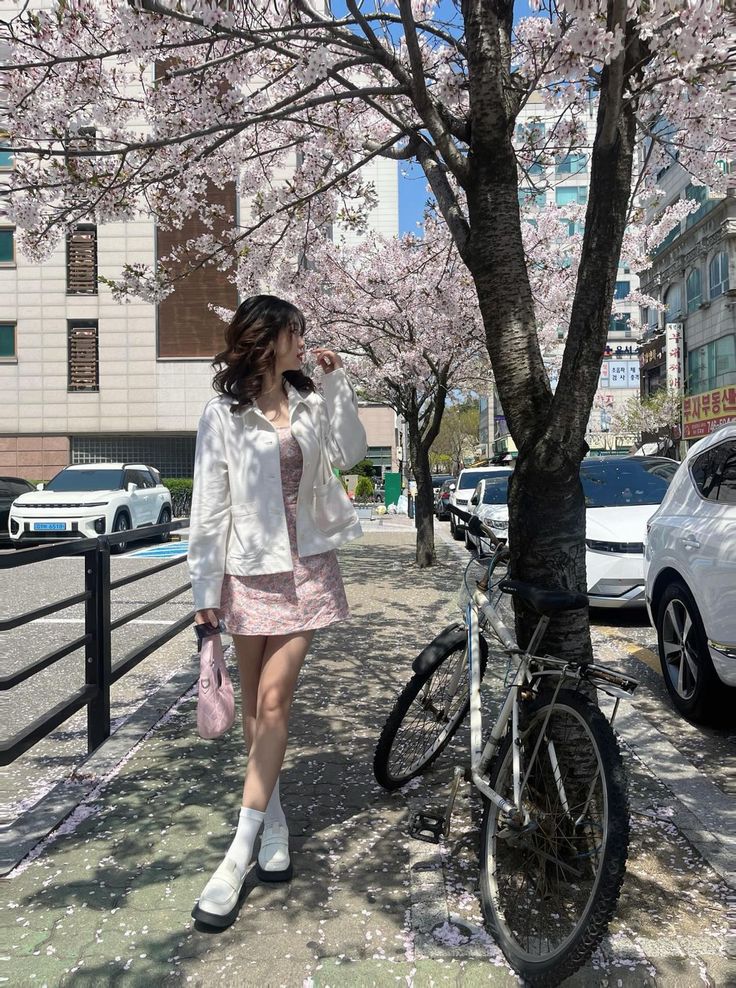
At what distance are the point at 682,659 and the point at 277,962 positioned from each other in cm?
337

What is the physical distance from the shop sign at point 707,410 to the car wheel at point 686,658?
105 ft

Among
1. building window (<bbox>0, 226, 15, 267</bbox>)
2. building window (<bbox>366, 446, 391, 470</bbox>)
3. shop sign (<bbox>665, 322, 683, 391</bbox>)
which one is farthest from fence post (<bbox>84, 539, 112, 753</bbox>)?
building window (<bbox>366, 446, 391, 470</bbox>)

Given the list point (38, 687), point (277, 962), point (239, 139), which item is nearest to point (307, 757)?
point (277, 962)

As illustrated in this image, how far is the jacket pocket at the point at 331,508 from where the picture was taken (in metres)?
3.11

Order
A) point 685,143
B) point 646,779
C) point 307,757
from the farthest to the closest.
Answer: point 685,143
point 307,757
point 646,779

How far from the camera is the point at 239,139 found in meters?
8.23

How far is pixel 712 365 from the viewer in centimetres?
4059

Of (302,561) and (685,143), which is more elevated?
(685,143)

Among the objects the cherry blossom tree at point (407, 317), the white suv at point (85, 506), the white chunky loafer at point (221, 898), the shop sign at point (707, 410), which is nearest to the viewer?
the white chunky loafer at point (221, 898)

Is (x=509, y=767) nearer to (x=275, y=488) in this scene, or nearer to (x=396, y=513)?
(x=275, y=488)

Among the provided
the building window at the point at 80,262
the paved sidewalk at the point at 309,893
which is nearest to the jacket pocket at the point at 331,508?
the paved sidewalk at the point at 309,893

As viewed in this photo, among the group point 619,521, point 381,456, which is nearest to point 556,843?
point 619,521

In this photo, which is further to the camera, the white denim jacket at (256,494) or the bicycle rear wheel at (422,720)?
the bicycle rear wheel at (422,720)

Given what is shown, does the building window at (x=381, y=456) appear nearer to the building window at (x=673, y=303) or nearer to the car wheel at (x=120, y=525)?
the building window at (x=673, y=303)
